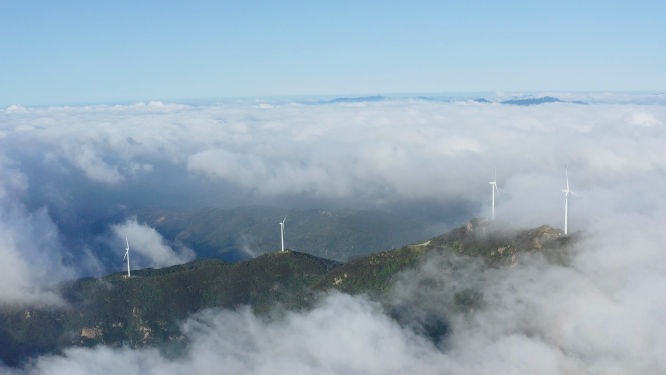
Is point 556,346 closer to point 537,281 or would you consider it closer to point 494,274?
point 537,281

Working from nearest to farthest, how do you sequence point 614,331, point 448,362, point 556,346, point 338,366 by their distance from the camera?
1. point 614,331
2. point 556,346
3. point 448,362
4. point 338,366

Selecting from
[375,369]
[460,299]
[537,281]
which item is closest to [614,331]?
[537,281]

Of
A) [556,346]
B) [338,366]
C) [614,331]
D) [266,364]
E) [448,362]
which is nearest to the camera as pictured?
[614,331]

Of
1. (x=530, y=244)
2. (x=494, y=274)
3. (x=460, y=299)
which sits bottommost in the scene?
(x=460, y=299)

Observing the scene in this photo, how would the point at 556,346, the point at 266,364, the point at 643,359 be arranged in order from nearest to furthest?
the point at 643,359 < the point at 556,346 < the point at 266,364

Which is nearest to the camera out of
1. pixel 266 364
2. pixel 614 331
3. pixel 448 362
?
pixel 614 331

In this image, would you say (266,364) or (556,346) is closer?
(556,346)

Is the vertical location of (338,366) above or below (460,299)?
below

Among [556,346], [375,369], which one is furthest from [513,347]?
[375,369]

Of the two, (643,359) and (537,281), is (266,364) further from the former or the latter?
(643,359)
